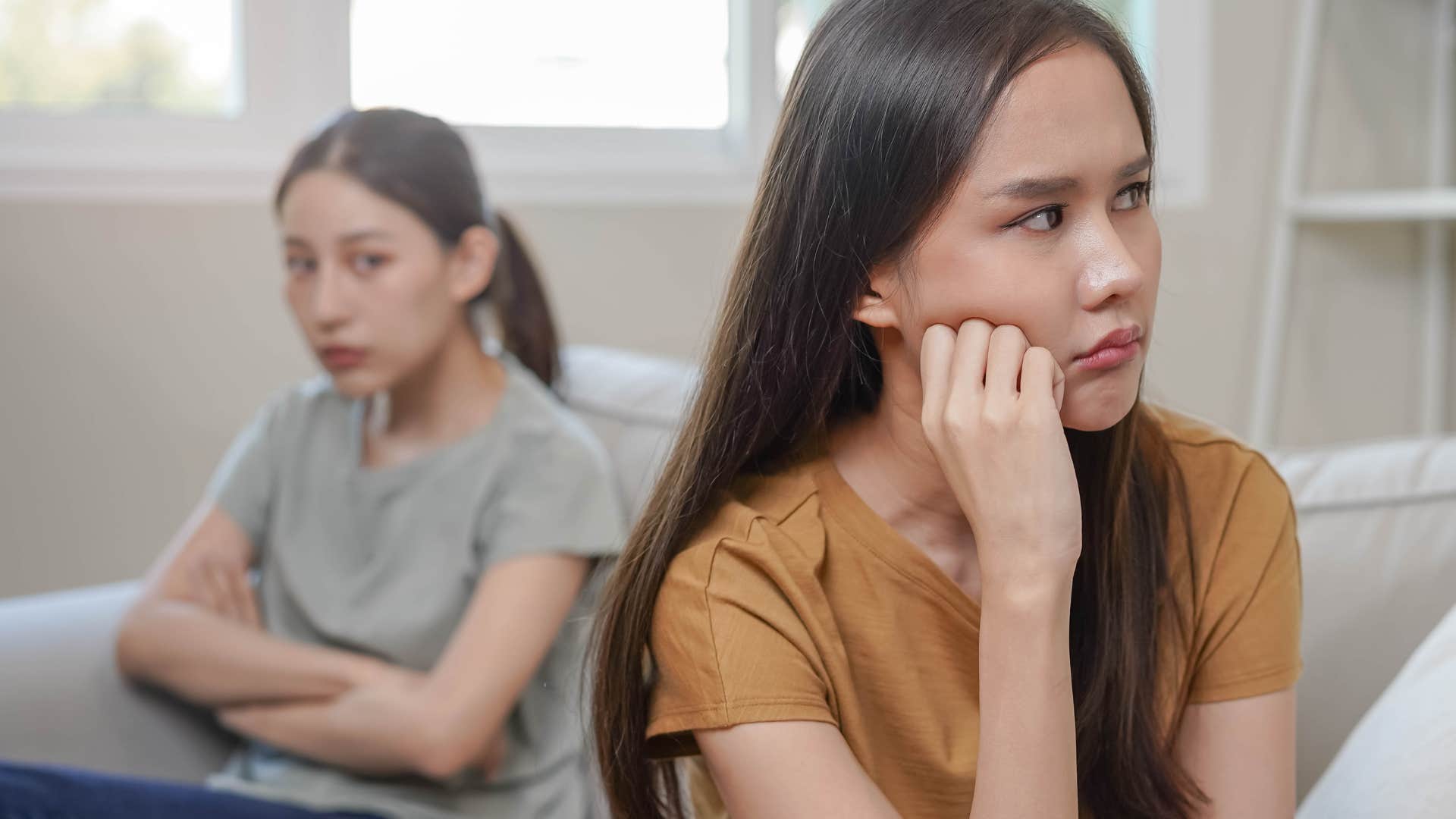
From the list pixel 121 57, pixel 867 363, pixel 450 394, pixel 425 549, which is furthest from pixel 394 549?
pixel 121 57

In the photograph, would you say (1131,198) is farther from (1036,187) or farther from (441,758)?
(441,758)

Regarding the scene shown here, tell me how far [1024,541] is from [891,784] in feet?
0.73

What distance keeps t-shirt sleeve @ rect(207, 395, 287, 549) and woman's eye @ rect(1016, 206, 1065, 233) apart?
1.05 m

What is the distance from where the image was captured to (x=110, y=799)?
124 cm

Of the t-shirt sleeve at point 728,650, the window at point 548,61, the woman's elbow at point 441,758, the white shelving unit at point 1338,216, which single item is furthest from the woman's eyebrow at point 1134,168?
the white shelving unit at point 1338,216

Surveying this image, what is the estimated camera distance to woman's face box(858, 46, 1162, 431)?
853 millimetres

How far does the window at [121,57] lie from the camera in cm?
216

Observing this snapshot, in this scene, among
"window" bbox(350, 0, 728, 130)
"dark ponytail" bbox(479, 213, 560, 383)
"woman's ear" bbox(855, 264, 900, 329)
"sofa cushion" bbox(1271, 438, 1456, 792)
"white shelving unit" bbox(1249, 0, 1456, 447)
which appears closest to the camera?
"woman's ear" bbox(855, 264, 900, 329)

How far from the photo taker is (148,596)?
153 cm

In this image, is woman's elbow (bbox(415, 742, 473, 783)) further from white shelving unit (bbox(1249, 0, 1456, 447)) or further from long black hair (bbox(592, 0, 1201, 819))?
white shelving unit (bbox(1249, 0, 1456, 447))

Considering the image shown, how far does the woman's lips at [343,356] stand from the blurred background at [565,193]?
0.79 m

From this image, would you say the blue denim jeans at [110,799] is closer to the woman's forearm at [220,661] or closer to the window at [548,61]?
the woman's forearm at [220,661]

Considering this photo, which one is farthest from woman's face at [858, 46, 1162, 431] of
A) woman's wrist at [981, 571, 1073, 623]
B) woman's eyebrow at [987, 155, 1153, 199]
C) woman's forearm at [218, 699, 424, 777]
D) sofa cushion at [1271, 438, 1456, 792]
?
woman's forearm at [218, 699, 424, 777]

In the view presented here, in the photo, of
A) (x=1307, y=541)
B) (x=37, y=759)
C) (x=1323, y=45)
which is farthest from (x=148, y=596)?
(x=1323, y=45)
